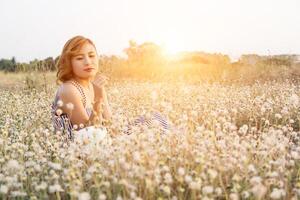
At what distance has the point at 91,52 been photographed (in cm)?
493

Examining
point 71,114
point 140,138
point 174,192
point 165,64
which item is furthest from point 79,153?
point 165,64

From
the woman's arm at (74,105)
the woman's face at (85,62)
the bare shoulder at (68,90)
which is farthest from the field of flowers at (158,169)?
the woman's face at (85,62)

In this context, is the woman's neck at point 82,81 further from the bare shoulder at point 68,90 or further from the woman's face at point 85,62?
the bare shoulder at point 68,90

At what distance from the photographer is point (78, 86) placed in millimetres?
4902

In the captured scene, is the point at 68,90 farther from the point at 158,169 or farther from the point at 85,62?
the point at 158,169

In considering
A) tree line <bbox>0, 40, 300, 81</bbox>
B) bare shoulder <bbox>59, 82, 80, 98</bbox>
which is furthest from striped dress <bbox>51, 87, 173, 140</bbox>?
tree line <bbox>0, 40, 300, 81</bbox>

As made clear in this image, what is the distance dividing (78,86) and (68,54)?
0.30 meters

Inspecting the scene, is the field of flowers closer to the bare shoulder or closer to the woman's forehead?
the bare shoulder

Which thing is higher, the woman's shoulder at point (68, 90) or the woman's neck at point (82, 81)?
the woman's neck at point (82, 81)

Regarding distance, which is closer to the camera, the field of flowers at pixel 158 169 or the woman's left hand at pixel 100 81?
the field of flowers at pixel 158 169

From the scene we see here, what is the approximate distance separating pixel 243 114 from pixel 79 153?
3469 mm

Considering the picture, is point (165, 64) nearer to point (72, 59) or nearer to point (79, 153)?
point (72, 59)

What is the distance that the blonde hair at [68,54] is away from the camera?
4852mm

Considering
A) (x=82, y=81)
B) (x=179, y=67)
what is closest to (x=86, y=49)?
(x=82, y=81)
